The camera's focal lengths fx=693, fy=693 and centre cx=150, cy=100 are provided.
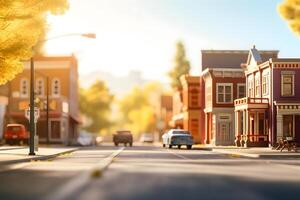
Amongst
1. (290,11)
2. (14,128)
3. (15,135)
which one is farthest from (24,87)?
(290,11)

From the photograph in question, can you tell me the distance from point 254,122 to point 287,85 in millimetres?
5930

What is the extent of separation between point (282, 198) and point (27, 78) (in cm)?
7113

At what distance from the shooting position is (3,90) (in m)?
83.5

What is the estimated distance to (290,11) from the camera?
126ft

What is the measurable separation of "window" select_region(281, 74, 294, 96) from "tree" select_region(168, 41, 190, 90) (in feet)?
215

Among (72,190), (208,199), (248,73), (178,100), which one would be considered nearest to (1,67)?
(72,190)

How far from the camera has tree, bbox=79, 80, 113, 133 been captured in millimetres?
134125

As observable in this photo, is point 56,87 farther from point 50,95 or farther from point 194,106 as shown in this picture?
point 194,106

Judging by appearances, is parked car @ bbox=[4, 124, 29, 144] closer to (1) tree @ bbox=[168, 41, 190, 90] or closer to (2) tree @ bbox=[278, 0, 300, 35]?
(2) tree @ bbox=[278, 0, 300, 35]

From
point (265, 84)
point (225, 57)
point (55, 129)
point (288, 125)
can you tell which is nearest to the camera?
point (288, 125)

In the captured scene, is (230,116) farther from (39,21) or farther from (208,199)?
(208,199)

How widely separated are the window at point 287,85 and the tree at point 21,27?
2868 centimetres

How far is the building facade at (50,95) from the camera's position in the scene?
256ft

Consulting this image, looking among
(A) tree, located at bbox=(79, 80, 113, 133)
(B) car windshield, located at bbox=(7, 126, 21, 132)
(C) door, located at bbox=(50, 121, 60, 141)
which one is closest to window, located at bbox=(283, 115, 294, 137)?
(B) car windshield, located at bbox=(7, 126, 21, 132)
